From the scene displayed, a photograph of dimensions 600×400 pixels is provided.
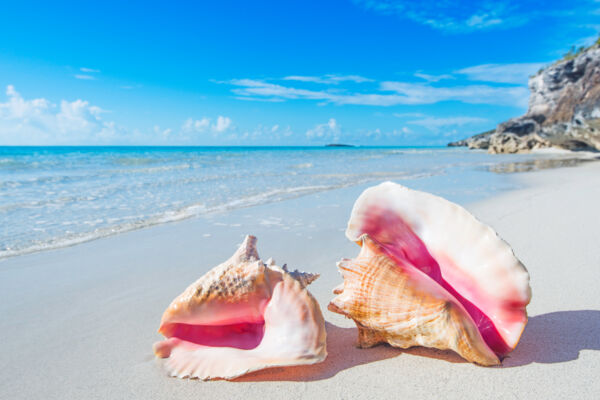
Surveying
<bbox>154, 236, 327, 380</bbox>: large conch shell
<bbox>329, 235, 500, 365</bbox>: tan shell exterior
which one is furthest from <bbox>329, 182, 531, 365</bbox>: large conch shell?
<bbox>154, 236, 327, 380</bbox>: large conch shell

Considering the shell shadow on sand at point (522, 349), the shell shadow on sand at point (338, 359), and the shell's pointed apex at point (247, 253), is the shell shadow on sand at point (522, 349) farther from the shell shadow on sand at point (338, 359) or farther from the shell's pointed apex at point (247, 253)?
the shell's pointed apex at point (247, 253)

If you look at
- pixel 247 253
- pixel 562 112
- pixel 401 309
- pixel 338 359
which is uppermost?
pixel 562 112

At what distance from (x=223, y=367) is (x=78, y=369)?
2.32 feet

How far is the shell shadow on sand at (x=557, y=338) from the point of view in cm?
155

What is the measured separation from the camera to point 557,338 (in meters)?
1.69

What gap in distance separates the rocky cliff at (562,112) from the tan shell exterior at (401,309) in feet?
67.2

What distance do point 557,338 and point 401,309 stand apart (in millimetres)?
769

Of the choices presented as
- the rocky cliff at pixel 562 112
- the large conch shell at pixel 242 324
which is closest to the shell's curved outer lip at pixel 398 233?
the large conch shell at pixel 242 324

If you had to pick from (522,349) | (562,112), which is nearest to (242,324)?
(522,349)

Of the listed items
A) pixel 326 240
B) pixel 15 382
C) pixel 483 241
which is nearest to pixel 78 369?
pixel 15 382

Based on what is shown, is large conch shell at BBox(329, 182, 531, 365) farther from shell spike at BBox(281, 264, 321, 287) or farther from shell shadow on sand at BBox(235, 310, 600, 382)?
shell spike at BBox(281, 264, 321, 287)

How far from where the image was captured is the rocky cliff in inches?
747

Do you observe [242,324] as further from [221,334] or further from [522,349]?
[522,349]

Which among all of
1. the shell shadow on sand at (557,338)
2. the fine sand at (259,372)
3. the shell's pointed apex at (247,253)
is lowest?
the fine sand at (259,372)
